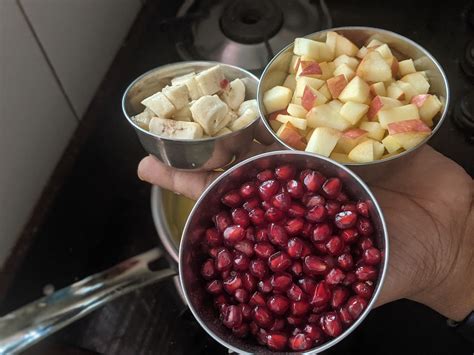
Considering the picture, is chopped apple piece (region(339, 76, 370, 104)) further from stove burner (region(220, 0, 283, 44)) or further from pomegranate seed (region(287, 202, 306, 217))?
stove burner (region(220, 0, 283, 44))

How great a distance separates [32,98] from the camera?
1200mm

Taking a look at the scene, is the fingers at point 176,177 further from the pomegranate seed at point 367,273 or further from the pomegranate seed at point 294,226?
the pomegranate seed at point 367,273

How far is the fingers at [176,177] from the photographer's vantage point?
3.62 feet

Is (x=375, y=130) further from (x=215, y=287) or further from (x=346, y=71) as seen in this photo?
(x=215, y=287)

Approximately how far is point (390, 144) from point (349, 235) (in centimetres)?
21

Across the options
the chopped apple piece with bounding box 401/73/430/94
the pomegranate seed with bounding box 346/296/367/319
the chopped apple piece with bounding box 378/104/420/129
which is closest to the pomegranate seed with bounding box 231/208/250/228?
the pomegranate seed with bounding box 346/296/367/319

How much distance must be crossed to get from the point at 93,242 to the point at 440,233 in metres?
0.82

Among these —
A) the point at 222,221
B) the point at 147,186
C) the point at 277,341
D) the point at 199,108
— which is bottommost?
the point at 147,186

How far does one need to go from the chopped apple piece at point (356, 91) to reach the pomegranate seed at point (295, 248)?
12.1 inches

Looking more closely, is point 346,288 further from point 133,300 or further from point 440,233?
point 133,300

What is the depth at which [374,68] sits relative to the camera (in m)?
1.02

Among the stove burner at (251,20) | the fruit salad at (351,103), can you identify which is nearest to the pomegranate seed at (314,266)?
the fruit salad at (351,103)

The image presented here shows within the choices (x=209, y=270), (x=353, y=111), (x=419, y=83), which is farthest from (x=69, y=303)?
(x=419, y=83)

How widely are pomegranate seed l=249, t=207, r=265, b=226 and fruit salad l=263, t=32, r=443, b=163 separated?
0.49ft
